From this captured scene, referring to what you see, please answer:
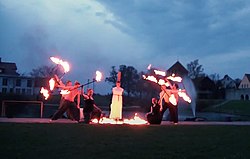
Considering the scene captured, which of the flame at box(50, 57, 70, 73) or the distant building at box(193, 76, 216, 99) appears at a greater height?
the distant building at box(193, 76, 216, 99)

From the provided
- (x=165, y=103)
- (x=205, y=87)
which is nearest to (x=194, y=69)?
(x=205, y=87)

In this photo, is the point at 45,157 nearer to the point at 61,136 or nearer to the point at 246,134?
the point at 61,136

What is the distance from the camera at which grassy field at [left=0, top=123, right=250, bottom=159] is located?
1217cm

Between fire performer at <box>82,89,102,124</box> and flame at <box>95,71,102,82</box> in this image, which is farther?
flame at <box>95,71,102,82</box>

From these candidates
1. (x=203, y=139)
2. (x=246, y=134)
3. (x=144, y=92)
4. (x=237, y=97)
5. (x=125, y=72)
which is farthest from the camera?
(x=237, y=97)

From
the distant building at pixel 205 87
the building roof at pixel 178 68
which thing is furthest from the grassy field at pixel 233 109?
the distant building at pixel 205 87

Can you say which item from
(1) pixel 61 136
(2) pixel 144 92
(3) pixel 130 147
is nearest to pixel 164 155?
(3) pixel 130 147

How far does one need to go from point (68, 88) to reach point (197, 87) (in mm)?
95937

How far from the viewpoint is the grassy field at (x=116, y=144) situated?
39.9 ft

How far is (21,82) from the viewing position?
11700cm

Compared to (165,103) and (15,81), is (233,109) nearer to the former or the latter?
(165,103)

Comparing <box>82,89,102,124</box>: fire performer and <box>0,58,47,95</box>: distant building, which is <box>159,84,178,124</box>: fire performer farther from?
<box>0,58,47,95</box>: distant building

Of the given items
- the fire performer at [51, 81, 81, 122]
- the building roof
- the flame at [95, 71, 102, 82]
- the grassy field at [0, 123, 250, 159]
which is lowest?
the grassy field at [0, 123, 250, 159]

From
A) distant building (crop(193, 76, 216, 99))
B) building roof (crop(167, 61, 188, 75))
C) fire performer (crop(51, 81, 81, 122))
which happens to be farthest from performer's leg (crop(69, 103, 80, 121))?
distant building (crop(193, 76, 216, 99))
